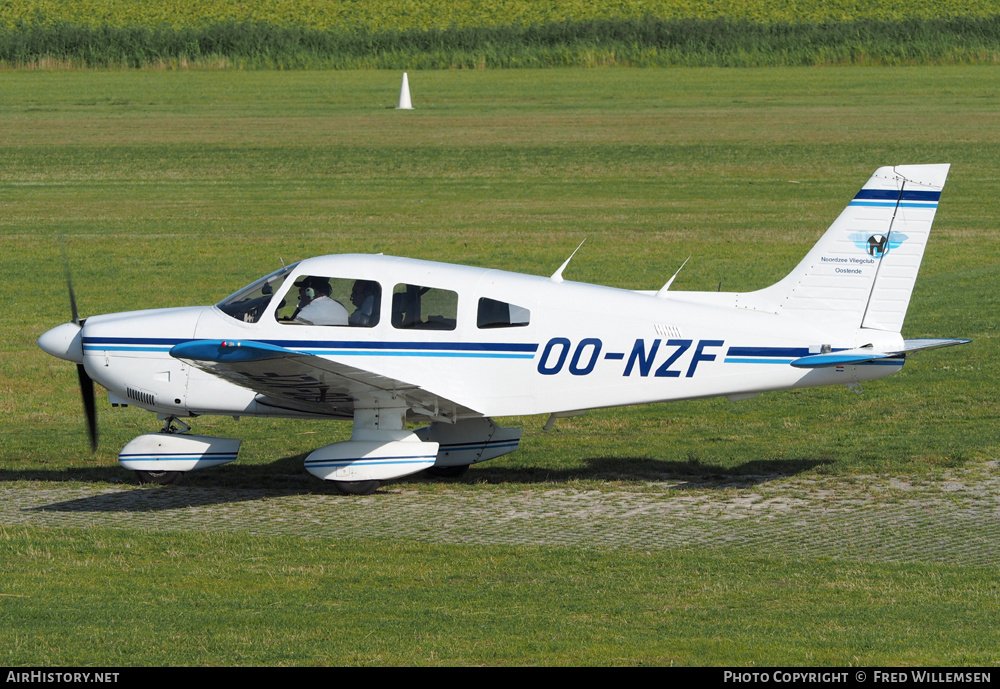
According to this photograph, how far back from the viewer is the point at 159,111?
48156 mm

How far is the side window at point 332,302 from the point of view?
12336mm

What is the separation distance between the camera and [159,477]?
13.0 metres

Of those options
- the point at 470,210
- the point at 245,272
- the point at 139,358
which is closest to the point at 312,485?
the point at 139,358

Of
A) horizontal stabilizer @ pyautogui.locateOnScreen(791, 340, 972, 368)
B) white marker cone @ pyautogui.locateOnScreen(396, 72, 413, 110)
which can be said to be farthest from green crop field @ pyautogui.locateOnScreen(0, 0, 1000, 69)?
horizontal stabilizer @ pyautogui.locateOnScreen(791, 340, 972, 368)

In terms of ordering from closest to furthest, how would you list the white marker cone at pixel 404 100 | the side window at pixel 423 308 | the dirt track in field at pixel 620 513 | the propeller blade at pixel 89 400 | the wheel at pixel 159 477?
the dirt track in field at pixel 620 513, the side window at pixel 423 308, the wheel at pixel 159 477, the propeller blade at pixel 89 400, the white marker cone at pixel 404 100

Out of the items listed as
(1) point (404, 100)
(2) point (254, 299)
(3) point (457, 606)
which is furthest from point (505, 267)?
(1) point (404, 100)

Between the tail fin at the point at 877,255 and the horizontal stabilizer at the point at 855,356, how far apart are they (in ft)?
0.89

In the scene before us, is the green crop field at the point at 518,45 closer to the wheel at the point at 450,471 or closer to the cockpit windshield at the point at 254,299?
the wheel at the point at 450,471

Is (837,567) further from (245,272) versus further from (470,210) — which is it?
(470,210)

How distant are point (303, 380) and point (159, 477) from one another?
237cm

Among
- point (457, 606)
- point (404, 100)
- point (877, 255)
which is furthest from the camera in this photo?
point (404, 100)

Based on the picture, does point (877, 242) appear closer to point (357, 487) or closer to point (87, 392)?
point (357, 487)

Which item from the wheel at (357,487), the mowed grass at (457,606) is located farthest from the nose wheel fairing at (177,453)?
the mowed grass at (457,606)
